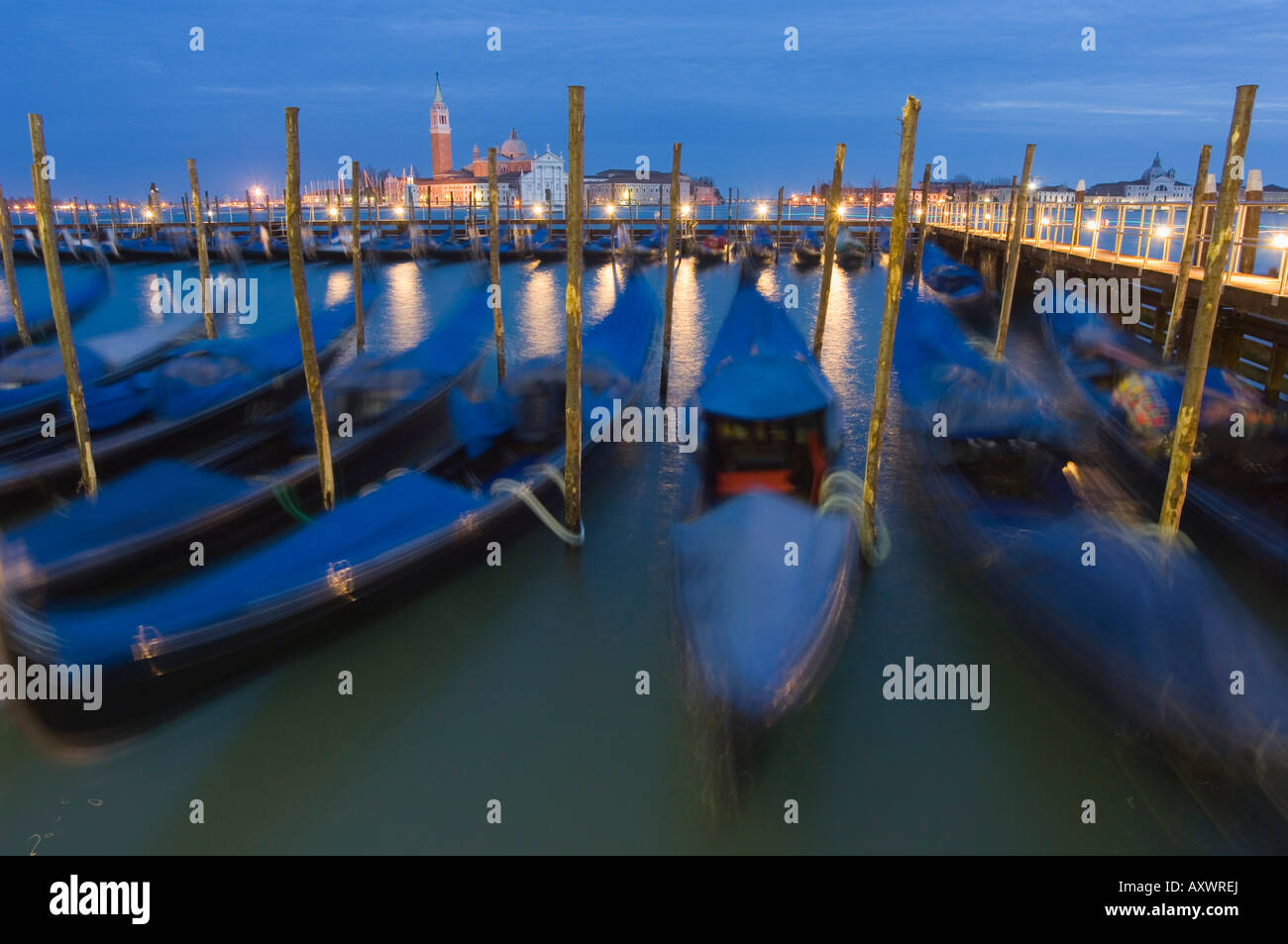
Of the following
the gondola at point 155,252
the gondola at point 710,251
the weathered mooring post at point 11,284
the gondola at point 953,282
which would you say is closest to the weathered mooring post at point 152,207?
the gondola at point 155,252

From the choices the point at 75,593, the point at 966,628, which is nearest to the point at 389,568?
the point at 75,593

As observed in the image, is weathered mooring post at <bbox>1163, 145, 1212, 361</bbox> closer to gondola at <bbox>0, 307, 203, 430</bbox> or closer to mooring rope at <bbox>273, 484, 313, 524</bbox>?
mooring rope at <bbox>273, 484, 313, 524</bbox>

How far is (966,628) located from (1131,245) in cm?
5368

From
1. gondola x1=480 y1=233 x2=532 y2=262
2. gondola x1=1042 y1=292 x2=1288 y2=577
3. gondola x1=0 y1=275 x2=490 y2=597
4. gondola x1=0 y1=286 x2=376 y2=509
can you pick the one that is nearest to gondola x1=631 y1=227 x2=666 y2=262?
gondola x1=480 y1=233 x2=532 y2=262

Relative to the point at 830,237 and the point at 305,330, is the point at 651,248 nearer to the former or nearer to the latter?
the point at 830,237

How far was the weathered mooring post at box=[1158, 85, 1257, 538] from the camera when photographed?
17.7 feet

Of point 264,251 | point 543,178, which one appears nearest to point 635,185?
point 543,178

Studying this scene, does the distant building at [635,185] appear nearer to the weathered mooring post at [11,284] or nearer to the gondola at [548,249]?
the gondola at [548,249]

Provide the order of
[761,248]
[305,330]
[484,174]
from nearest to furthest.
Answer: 1. [305,330]
2. [761,248]
3. [484,174]

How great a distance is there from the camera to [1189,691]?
4262mm

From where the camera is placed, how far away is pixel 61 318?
23.6ft

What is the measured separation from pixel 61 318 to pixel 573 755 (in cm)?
622

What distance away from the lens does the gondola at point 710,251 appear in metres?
33.1

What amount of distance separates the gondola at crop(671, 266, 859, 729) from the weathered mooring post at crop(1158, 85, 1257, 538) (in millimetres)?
2414
